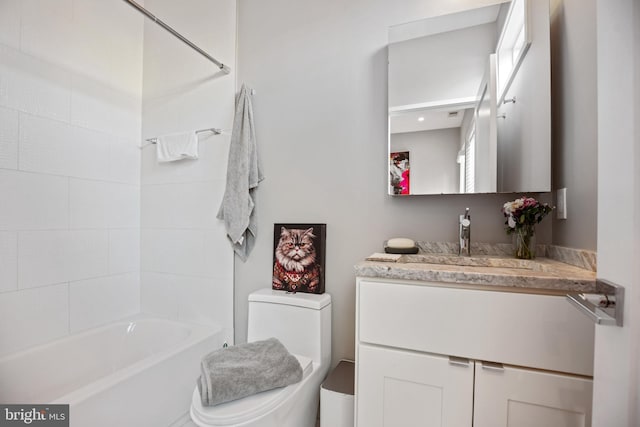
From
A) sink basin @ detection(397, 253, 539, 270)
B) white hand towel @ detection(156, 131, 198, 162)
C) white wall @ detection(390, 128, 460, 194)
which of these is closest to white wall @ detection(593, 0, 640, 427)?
sink basin @ detection(397, 253, 539, 270)

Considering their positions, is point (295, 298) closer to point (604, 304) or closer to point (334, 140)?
point (334, 140)

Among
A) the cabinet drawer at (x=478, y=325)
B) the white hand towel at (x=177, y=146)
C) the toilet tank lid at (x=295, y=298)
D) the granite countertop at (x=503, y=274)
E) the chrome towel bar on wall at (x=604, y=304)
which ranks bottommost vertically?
the toilet tank lid at (x=295, y=298)

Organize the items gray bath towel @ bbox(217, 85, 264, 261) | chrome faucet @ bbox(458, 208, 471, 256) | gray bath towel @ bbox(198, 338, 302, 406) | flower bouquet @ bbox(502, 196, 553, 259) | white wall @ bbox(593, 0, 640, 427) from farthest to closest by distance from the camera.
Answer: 1. gray bath towel @ bbox(217, 85, 264, 261)
2. chrome faucet @ bbox(458, 208, 471, 256)
3. flower bouquet @ bbox(502, 196, 553, 259)
4. gray bath towel @ bbox(198, 338, 302, 406)
5. white wall @ bbox(593, 0, 640, 427)

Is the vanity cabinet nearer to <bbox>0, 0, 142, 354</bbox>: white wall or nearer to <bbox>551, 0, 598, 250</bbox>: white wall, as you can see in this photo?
<bbox>551, 0, 598, 250</bbox>: white wall

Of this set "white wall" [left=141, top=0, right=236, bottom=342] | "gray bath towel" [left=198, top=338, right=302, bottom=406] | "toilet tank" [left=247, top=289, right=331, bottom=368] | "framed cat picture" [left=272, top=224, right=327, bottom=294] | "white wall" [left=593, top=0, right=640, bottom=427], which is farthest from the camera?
"white wall" [left=141, top=0, right=236, bottom=342]

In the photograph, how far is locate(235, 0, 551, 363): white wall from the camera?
58.8 inches

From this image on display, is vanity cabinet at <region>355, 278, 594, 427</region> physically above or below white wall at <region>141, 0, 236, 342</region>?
below

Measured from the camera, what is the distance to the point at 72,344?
171cm

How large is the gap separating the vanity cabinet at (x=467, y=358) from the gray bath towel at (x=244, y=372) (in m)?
0.30

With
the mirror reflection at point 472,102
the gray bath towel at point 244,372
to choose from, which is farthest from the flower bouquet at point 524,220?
the gray bath towel at point 244,372

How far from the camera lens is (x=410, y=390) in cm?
99
